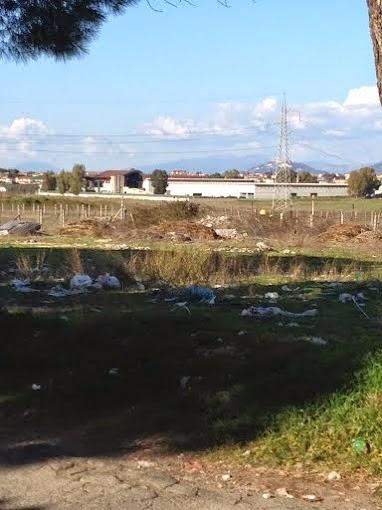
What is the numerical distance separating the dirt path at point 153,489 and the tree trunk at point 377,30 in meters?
2.52

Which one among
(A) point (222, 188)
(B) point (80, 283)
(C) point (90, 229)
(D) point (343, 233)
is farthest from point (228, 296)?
(A) point (222, 188)

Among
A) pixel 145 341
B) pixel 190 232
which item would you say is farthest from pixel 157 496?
pixel 190 232

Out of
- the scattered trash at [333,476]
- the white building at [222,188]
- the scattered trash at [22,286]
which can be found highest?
the white building at [222,188]

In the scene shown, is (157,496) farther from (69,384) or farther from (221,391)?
(69,384)

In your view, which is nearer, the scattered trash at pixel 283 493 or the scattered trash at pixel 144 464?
the scattered trash at pixel 283 493

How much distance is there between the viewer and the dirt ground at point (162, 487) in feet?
15.2

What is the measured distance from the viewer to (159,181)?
12419 cm

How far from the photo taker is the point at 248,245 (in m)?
29.5

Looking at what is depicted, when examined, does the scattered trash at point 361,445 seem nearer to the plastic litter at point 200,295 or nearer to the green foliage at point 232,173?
the plastic litter at point 200,295

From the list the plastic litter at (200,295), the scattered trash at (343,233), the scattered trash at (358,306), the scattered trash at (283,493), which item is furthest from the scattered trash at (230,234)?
the scattered trash at (283,493)

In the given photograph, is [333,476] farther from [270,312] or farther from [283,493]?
[270,312]

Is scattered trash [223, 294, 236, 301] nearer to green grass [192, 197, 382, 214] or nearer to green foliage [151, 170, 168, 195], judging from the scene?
green grass [192, 197, 382, 214]

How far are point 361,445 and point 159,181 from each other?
11983 centimetres

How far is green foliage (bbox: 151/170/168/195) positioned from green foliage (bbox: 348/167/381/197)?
1139 inches
